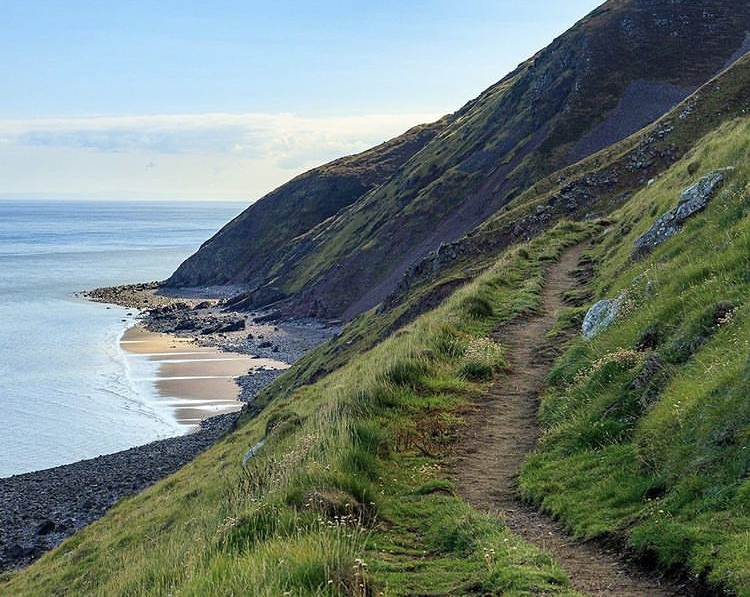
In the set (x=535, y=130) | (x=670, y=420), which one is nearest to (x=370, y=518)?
(x=670, y=420)

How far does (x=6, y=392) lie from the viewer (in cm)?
6600

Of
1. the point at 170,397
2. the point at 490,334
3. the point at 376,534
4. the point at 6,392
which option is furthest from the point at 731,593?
the point at 6,392

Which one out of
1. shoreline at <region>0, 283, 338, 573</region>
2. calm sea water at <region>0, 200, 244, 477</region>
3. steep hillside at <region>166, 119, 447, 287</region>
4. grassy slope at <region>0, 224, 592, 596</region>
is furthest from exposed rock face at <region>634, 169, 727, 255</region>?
steep hillside at <region>166, 119, 447, 287</region>

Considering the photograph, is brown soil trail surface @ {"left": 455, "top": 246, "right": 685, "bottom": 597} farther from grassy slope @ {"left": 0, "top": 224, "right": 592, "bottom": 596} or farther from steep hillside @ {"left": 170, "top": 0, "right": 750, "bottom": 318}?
steep hillside @ {"left": 170, "top": 0, "right": 750, "bottom": 318}

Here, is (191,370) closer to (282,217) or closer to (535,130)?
(535,130)

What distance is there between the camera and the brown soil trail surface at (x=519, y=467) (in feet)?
24.5

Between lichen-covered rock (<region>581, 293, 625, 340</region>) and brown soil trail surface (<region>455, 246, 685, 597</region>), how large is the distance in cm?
128

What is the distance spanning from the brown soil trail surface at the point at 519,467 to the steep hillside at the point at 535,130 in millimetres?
67880

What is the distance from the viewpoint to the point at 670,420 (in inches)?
369

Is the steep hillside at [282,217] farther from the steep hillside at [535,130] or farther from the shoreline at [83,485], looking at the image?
the shoreline at [83,485]

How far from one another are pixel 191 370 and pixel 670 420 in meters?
71.0

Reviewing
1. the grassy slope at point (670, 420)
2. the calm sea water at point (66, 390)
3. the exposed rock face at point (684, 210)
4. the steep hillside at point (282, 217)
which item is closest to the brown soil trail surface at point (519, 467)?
the grassy slope at point (670, 420)

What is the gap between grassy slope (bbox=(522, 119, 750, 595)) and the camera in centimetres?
748

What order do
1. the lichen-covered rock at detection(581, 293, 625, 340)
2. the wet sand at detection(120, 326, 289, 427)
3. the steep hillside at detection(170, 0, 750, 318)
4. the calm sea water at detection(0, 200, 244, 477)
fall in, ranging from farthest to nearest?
1. the steep hillside at detection(170, 0, 750, 318)
2. the wet sand at detection(120, 326, 289, 427)
3. the calm sea water at detection(0, 200, 244, 477)
4. the lichen-covered rock at detection(581, 293, 625, 340)
